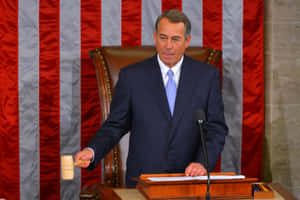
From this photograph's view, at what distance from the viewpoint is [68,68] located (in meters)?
2.82

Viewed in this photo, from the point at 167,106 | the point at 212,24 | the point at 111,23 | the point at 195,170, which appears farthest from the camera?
the point at 212,24

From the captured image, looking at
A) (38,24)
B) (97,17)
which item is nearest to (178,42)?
(97,17)

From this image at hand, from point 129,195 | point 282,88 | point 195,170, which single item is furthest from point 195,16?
point 129,195

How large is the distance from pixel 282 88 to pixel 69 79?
5.12 ft

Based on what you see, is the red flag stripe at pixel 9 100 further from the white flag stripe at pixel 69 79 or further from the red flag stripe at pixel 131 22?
the red flag stripe at pixel 131 22

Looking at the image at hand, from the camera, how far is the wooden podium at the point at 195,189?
1.37 m

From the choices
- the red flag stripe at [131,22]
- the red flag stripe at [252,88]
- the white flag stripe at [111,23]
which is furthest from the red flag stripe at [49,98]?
the red flag stripe at [252,88]

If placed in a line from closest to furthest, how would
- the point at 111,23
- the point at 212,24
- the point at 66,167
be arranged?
1. the point at 66,167
2. the point at 111,23
3. the point at 212,24

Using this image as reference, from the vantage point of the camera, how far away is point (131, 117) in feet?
7.08

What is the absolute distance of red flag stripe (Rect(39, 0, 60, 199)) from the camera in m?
2.78

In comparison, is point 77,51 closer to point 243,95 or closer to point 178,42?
point 178,42

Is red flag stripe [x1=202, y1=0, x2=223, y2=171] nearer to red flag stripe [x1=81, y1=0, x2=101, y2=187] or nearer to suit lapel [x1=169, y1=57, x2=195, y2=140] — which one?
red flag stripe [x1=81, y1=0, x2=101, y2=187]

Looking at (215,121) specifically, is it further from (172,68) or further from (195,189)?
(195,189)

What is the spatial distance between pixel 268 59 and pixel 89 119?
1393 mm
